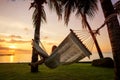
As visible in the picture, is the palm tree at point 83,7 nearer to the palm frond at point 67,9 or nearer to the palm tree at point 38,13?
the palm frond at point 67,9

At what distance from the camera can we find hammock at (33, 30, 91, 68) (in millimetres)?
4523

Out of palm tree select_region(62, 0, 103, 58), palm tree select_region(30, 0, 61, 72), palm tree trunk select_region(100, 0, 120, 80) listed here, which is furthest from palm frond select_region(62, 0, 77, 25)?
palm tree trunk select_region(100, 0, 120, 80)

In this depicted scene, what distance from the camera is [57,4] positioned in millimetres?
9898

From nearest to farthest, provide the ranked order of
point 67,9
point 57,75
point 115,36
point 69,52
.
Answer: point 69,52
point 115,36
point 57,75
point 67,9

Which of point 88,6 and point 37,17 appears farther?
point 88,6

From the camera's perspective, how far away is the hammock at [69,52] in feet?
14.8

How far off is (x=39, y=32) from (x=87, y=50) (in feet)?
17.7

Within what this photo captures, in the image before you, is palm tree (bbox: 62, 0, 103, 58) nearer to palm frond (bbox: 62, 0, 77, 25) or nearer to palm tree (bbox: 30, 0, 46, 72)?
palm frond (bbox: 62, 0, 77, 25)

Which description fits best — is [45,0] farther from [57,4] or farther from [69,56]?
[69,56]

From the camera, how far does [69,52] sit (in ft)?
15.5

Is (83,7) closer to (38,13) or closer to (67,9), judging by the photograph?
(67,9)

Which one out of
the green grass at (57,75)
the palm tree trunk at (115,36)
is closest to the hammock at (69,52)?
the palm tree trunk at (115,36)

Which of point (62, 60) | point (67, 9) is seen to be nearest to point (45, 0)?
point (67, 9)

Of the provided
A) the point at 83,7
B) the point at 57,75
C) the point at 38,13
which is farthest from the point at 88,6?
the point at 57,75
